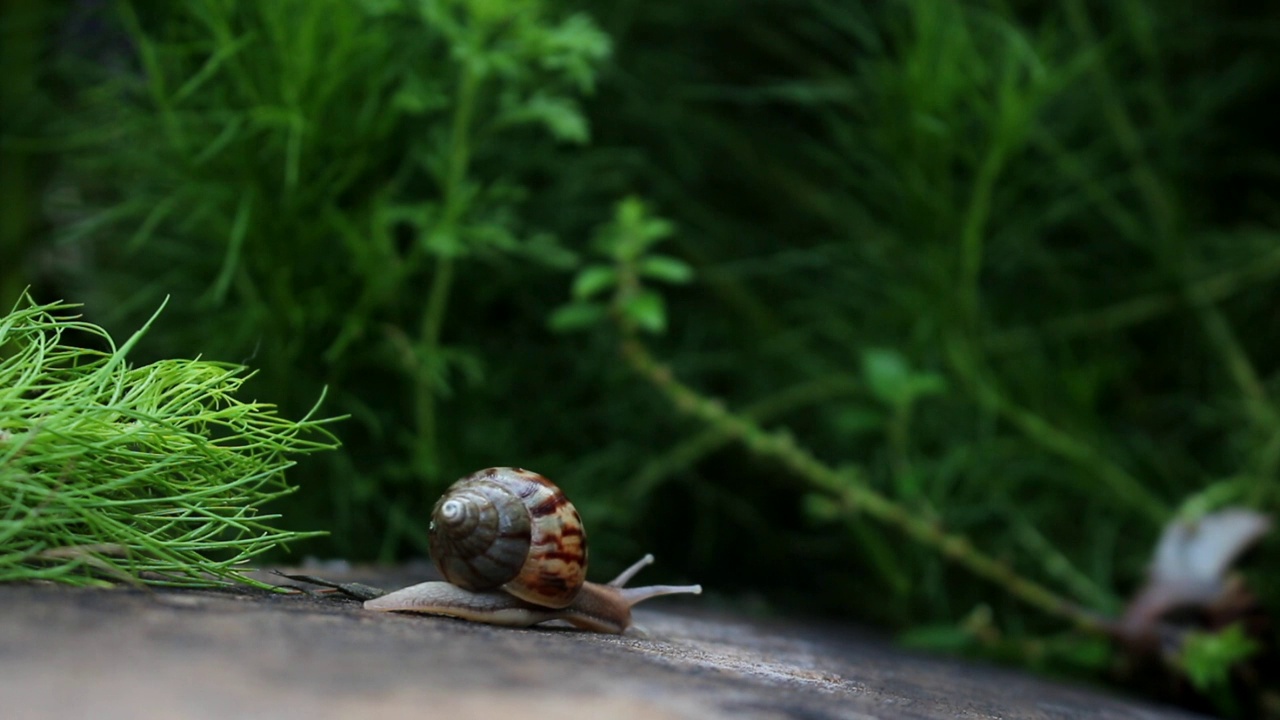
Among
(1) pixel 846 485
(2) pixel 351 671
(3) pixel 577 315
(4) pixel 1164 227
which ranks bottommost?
(2) pixel 351 671

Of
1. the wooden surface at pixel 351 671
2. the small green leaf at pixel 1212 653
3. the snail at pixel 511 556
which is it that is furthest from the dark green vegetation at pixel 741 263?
the wooden surface at pixel 351 671

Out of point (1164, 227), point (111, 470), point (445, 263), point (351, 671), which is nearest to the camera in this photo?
point (351, 671)

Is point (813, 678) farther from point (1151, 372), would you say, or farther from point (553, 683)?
point (1151, 372)

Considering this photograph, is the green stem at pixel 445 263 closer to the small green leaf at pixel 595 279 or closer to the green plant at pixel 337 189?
the green plant at pixel 337 189

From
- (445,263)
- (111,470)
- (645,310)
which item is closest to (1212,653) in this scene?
(645,310)

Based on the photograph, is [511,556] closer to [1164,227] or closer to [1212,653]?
[1212,653]

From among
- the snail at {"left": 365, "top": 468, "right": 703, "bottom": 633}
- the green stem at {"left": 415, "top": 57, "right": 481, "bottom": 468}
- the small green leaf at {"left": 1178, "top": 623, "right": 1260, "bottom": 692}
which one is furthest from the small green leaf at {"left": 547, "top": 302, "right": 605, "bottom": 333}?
the small green leaf at {"left": 1178, "top": 623, "right": 1260, "bottom": 692}

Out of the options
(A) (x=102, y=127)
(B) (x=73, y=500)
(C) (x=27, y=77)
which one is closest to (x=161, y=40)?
(A) (x=102, y=127)
